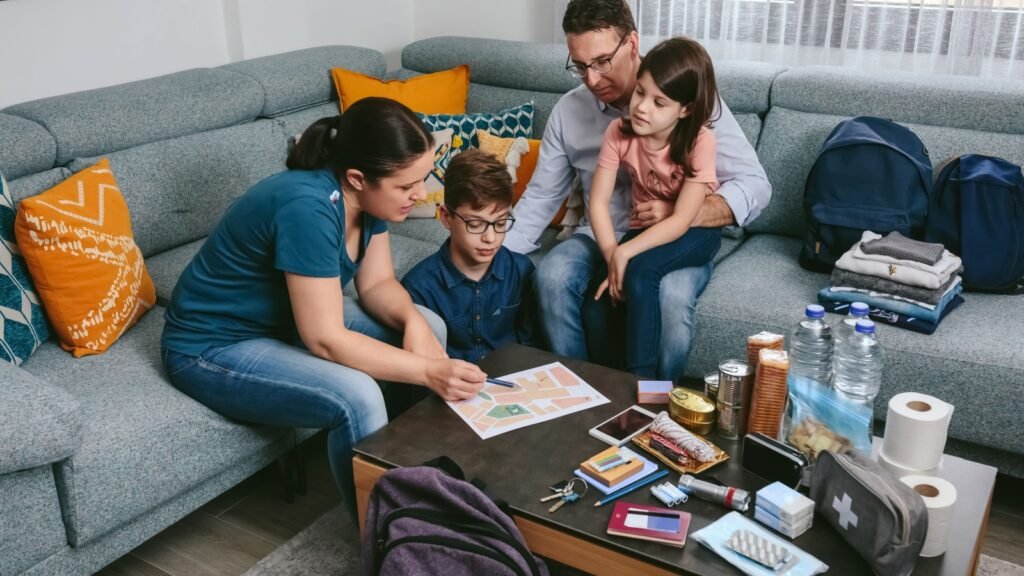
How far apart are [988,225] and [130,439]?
6.55 feet

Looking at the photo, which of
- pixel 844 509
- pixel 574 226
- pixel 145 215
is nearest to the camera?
pixel 844 509

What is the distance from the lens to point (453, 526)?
1.45 m

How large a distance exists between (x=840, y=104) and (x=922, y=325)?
2.76 ft

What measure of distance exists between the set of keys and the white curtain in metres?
2.13

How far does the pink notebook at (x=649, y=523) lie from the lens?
139 cm

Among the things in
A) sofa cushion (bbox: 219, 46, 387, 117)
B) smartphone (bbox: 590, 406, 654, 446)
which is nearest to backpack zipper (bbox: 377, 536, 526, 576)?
smartphone (bbox: 590, 406, 654, 446)

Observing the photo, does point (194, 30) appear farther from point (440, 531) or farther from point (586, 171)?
point (440, 531)

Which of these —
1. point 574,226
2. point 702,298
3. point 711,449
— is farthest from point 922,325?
point 574,226

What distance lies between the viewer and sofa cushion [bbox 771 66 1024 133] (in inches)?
98.0

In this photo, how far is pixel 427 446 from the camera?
5.46 feet

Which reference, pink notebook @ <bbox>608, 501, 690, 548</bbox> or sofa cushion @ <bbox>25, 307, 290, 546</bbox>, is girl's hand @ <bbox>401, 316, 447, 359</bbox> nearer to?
sofa cushion @ <bbox>25, 307, 290, 546</bbox>

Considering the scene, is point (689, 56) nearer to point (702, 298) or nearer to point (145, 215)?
point (702, 298)

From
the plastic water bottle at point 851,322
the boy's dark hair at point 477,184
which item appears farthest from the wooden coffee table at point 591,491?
the boy's dark hair at point 477,184

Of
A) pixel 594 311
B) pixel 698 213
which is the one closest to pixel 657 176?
pixel 698 213
